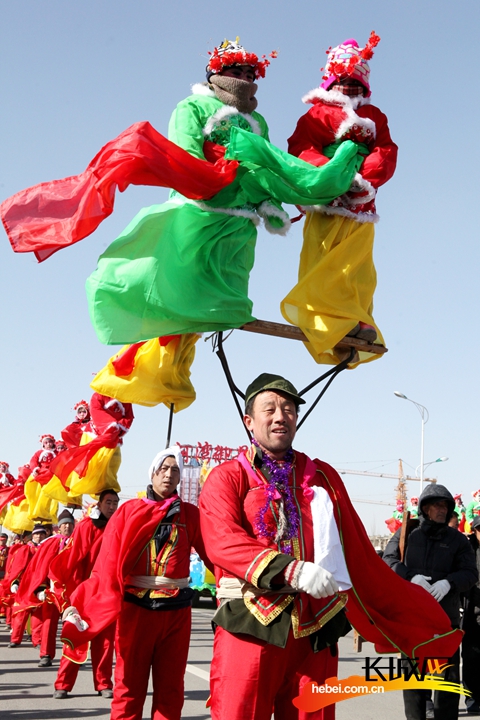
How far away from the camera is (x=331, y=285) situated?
18.7 ft

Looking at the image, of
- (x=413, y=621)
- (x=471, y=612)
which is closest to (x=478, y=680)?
(x=471, y=612)

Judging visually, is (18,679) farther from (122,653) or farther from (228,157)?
(228,157)

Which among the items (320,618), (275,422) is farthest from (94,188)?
(320,618)

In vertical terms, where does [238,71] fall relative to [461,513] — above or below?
above

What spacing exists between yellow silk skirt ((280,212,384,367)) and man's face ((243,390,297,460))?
1855 mm

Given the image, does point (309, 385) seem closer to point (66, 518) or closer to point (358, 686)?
point (358, 686)

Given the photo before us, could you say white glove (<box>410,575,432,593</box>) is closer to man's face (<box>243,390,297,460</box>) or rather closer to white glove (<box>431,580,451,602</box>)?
white glove (<box>431,580,451,602</box>)

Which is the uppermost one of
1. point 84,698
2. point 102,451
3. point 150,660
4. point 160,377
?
point 160,377

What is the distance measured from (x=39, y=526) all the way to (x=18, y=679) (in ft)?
17.2

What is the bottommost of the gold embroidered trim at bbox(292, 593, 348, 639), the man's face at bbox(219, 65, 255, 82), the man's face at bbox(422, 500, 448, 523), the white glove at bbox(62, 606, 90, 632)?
the white glove at bbox(62, 606, 90, 632)

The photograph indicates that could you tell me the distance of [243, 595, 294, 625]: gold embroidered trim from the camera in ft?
11.2

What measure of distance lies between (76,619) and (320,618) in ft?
8.37

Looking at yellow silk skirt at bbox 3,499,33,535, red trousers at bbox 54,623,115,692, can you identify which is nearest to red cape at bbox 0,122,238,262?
red trousers at bbox 54,623,115,692

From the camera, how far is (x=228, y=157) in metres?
5.46
